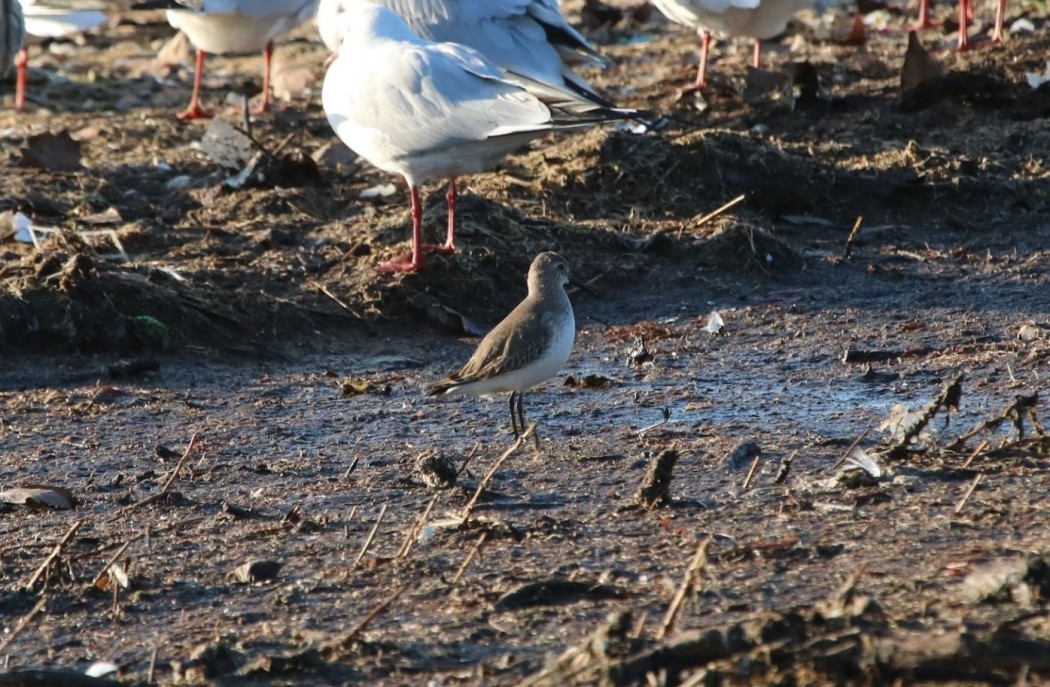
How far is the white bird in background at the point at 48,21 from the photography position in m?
10.1

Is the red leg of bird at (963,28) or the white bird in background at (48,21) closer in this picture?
the white bird in background at (48,21)

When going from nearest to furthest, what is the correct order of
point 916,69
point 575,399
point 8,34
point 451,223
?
point 8,34, point 575,399, point 451,223, point 916,69

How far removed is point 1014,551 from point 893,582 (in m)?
0.36

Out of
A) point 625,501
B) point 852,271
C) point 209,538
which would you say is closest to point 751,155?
point 852,271

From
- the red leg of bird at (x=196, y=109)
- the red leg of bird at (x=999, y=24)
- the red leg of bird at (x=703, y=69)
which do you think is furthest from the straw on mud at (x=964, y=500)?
the red leg of bird at (x=999, y=24)

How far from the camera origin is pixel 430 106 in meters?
6.88

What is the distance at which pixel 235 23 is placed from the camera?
9.95m

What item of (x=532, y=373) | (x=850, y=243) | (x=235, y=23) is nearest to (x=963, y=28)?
(x=850, y=243)

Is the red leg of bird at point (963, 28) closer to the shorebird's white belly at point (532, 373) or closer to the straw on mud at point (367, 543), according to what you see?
the shorebird's white belly at point (532, 373)

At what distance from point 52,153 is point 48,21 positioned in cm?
200

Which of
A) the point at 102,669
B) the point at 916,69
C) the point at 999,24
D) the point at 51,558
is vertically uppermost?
the point at 999,24

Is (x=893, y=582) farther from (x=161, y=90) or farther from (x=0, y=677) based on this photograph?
(x=161, y=90)

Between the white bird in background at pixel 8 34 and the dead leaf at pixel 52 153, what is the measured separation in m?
2.58

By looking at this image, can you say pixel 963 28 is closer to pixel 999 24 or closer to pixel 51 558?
pixel 999 24
